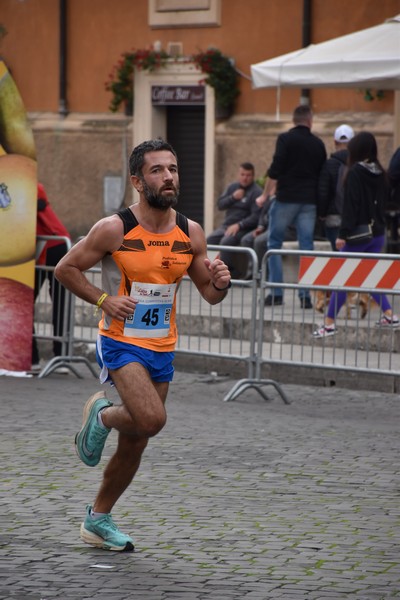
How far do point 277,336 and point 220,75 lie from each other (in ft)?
37.2

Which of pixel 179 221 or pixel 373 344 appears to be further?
pixel 373 344

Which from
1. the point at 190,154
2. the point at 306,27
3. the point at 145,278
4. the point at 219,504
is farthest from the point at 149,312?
the point at 190,154

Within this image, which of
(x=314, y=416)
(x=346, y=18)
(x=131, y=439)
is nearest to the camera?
(x=131, y=439)

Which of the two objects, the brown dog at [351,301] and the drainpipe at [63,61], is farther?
the drainpipe at [63,61]

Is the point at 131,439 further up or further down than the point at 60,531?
further up

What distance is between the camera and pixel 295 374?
1348cm

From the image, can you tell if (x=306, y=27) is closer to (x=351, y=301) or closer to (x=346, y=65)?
(x=346, y=65)

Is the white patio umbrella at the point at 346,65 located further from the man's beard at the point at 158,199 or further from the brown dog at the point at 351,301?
the man's beard at the point at 158,199

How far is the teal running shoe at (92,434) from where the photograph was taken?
6.97 meters

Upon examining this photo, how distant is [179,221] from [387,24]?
33.2 ft

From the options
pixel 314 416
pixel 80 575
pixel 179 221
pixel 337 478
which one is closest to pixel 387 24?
pixel 314 416

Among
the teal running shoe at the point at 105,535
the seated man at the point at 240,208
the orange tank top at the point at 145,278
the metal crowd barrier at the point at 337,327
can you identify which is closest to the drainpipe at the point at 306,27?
the seated man at the point at 240,208

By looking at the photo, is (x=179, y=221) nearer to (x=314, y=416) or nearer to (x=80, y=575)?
(x=80, y=575)

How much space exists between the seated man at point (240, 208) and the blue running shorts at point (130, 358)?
11053 millimetres
